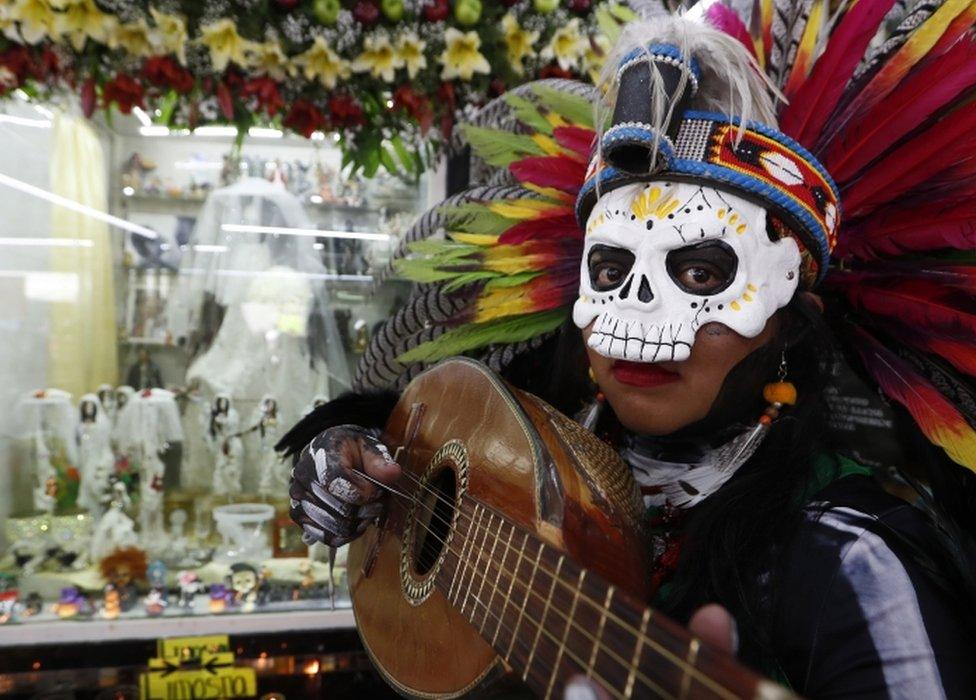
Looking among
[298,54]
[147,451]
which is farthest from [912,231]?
[147,451]

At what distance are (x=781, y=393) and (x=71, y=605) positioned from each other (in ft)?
7.40

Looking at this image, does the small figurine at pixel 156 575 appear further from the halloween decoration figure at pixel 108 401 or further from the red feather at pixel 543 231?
the red feather at pixel 543 231

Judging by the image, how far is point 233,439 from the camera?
2578 millimetres

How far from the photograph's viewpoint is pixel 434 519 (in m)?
1.00

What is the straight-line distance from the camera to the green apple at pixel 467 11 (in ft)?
6.66

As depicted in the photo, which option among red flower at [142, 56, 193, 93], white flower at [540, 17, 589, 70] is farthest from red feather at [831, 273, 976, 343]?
red flower at [142, 56, 193, 93]

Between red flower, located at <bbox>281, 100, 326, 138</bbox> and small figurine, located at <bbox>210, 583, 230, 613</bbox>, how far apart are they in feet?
5.09

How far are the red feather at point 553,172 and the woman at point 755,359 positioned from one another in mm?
47

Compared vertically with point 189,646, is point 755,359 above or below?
above

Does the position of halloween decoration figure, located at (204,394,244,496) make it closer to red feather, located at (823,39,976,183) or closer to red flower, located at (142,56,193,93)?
red flower, located at (142,56,193,93)

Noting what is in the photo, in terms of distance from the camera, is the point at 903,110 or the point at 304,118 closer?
the point at 903,110

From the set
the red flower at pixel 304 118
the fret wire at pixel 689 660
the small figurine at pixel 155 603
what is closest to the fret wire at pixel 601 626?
the fret wire at pixel 689 660

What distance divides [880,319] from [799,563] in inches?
17.6

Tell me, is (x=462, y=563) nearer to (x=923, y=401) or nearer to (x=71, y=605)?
(x=923, y=401)
